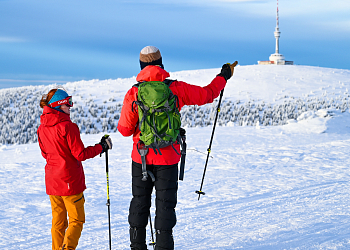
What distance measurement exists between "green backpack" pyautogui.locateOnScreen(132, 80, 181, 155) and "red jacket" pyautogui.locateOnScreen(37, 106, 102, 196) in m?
0.67

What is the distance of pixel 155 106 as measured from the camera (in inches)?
132

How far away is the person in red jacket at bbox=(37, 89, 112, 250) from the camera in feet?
11.6

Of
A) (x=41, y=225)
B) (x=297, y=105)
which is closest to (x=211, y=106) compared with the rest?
(x=297, y=105)

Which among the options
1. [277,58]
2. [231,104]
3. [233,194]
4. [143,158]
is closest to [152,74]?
[143,158]

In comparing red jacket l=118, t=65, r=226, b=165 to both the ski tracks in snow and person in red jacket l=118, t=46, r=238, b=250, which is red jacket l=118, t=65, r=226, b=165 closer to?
person in red jacket l=118, t=46, r=238, b=250

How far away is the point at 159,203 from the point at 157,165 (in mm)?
409

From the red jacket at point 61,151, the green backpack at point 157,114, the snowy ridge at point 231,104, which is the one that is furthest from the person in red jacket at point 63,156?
the snowy ridge at point 231,104

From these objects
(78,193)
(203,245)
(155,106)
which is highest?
(155,106)

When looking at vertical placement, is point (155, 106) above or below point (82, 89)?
below

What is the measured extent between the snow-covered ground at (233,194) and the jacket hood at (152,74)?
226 centimetres

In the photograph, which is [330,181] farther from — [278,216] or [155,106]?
[155,106]

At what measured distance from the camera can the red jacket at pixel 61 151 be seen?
11.6 feet

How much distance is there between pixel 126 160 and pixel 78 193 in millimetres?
5821

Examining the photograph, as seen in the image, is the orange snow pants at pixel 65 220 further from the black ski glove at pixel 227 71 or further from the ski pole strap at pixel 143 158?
the black ski glove at pixel 227 71
